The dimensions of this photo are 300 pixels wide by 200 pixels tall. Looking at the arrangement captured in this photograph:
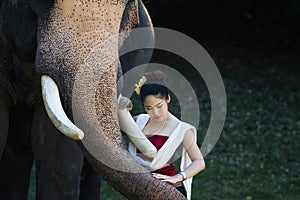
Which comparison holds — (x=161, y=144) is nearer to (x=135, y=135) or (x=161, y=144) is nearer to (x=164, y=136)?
(x=164, y=136)

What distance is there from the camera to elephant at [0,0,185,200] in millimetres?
3775

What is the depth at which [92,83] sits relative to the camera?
379 centimetres

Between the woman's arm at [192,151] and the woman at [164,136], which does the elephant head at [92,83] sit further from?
the woman's arm at [192,151]

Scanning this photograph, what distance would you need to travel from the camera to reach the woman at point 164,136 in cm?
A: 421

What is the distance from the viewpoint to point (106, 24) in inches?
156

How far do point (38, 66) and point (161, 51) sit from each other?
7.39 meters

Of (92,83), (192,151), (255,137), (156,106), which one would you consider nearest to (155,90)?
(156,106)

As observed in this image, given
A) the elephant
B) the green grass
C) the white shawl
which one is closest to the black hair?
the white shawl

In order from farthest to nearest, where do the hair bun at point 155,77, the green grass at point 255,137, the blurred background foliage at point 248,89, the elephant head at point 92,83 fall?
the blurred background foliage at point 248,89, the green grass at point 255,137, the hair bun at point 155,77, the elephant head at point 92,83

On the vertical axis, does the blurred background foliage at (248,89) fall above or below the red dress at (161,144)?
below

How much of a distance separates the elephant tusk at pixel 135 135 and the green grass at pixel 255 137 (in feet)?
9.00

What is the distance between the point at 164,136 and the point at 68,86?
0.66 meters

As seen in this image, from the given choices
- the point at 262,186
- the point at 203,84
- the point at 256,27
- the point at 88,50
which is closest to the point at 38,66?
the point at 88,50

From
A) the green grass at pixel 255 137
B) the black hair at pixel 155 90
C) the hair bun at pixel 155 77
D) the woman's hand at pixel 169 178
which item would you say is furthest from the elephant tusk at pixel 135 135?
the green grass at pixel 255 137
